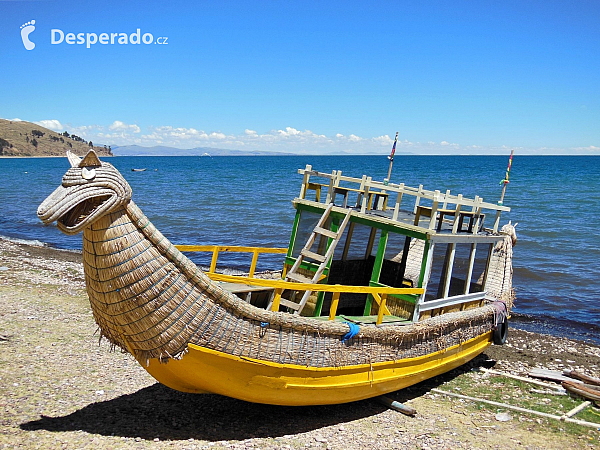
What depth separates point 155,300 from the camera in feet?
20.7

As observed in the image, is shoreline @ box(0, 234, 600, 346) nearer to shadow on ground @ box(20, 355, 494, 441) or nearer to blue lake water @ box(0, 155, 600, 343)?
blue lake water @ box(0, 155, 600, 343)

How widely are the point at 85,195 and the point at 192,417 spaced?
4.21 meters

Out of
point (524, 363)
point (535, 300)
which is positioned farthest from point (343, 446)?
point (535, 300)

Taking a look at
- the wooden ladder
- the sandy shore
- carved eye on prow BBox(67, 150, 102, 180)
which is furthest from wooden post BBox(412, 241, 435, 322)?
carved eye on prow BBox(67, 150, 102, 180)

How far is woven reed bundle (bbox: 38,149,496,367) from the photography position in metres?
5.93

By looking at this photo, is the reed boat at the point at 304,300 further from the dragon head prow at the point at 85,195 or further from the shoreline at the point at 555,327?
the shoreline at the point at 555,327

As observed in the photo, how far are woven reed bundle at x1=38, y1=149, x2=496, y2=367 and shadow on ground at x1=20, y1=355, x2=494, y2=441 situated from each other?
4.71ft

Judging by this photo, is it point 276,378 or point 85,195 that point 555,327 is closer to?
point 276,378

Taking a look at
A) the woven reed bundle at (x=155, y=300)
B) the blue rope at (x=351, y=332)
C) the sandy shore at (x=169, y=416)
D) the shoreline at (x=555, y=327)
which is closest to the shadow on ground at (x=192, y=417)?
the sandy shore at (x=169, y=416)

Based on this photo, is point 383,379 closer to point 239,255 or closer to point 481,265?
point 481,265

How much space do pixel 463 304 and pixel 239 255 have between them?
15739 millimetres

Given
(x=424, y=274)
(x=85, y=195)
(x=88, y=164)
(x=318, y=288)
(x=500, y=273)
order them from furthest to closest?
(x=500, y=273) → (x=424, y=274) → (x=318, y=288) → (x=88, y=164) → (x=85, y=195)

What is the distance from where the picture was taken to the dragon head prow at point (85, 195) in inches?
224

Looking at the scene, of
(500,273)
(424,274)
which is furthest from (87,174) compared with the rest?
(500,273)
